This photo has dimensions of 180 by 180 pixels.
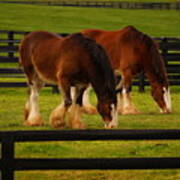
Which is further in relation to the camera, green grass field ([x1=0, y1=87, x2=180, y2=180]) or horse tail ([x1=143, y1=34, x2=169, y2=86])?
horse tail ([x1=143, y1=34, x2=169, y2=86])

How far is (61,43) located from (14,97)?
8426mm

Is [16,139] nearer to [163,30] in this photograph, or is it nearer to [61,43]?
[61,43]

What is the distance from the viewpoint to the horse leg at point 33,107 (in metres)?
15.8

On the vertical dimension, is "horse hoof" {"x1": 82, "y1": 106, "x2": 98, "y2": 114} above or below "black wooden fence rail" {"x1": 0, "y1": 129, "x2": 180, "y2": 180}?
below

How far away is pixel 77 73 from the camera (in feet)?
47.8

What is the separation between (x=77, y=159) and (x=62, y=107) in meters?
6.89

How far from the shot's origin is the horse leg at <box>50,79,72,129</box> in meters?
14.7

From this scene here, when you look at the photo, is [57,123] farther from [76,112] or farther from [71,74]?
[71,74]

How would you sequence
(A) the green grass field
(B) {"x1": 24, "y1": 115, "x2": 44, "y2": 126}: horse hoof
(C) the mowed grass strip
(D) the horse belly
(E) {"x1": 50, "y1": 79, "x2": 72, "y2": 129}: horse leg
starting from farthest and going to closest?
(C) the mowed grass strip, (B) {"x1": 24, "y1": 115, "x2": 44, "y2": 126}: horse hoof, (D) the horse belly, (E) {"x1": 50, "y1": 79, "x2": 72, "y2": 129}: horse leg, (A) the green grass field

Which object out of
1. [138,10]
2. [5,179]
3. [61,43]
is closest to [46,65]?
[61,43]

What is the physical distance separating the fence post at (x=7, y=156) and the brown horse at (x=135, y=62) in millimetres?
10244

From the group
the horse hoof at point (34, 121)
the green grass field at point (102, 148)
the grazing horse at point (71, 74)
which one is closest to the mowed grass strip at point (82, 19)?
the green grass field at point (102, 148)

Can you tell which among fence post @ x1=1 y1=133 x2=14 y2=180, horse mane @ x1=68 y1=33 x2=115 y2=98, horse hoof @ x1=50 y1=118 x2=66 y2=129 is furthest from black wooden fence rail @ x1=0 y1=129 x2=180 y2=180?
horse hoof @ x1=50 y1=118 x2=66 y2=129

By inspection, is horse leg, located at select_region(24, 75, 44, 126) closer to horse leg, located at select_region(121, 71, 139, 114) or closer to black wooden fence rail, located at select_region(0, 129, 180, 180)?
horse leg, located at select_region(121, 71, 139, 114)
